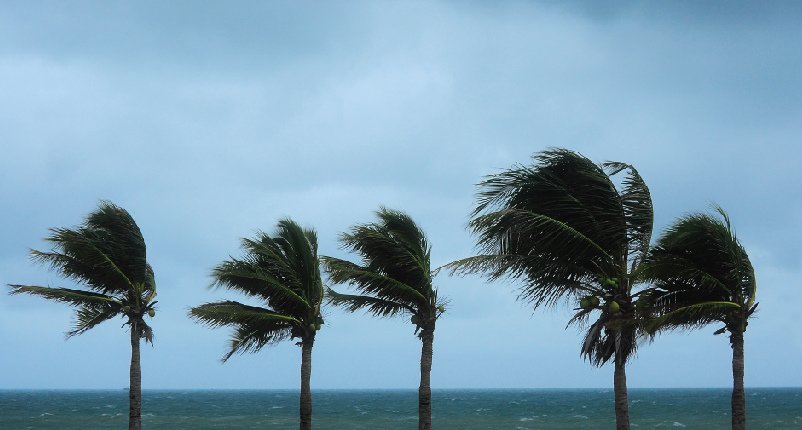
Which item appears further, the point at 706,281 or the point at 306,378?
the point at 306,378

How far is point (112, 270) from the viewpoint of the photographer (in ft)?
96.8

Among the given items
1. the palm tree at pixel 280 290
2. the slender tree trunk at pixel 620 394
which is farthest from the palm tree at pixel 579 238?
the palm tree at pixel 280 290

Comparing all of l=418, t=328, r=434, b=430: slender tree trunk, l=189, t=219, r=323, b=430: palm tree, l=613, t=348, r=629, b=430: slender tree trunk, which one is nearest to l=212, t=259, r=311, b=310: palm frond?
l=189, t=219, r=323, b=430: palm tree

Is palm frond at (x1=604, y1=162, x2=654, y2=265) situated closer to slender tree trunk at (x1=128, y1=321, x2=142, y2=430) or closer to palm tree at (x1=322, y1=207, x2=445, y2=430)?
palm tree at (x1=322, y1=207, x2=445, y2=430)

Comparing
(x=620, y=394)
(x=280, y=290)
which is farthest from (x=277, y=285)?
(x=620, y=394)

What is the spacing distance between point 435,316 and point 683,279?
7686 mm

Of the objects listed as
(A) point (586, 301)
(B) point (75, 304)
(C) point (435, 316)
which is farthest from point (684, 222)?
(B) point (75, 304)

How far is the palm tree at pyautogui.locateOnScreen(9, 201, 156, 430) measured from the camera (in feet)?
96.4

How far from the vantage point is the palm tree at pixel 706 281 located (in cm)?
2134

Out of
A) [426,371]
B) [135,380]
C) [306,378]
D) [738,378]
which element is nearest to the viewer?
[738,378]

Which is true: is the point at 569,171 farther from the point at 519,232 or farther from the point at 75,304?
the point at 75,304

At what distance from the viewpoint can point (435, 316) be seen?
2719 centimetres

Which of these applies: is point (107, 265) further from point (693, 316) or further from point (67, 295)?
point (693, 316)

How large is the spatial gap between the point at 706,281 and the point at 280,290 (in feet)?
43.4
